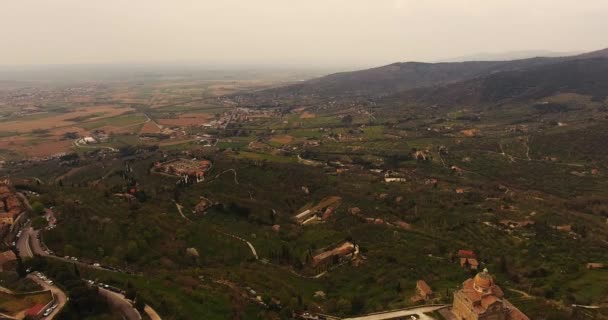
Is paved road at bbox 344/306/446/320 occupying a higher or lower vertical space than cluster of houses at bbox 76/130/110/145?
higher

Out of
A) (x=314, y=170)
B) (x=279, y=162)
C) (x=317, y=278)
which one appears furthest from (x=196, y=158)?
(x=317, y=278)

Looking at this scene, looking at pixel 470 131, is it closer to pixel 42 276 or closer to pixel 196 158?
pixel 196 158

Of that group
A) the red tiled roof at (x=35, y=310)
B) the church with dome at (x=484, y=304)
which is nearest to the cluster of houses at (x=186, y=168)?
the red tiled roof at (x=35, y=310)

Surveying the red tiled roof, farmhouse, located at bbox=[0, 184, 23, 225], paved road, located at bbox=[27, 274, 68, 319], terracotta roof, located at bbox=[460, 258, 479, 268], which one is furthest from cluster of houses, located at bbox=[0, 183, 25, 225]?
terracotta roof, located at bbox=[460, 258, 479, 268]

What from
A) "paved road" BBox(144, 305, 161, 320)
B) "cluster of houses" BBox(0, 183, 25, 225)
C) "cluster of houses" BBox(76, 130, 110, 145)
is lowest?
"cluster of houses" BBox(76, 130, 110, 145)

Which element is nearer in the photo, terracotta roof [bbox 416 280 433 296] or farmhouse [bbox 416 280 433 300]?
farmhouse [bbox 416 280 433 300]

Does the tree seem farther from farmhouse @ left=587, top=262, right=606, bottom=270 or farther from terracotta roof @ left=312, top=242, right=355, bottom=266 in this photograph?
farmhouse @ left=587, top=262, right=606, bottom=270
